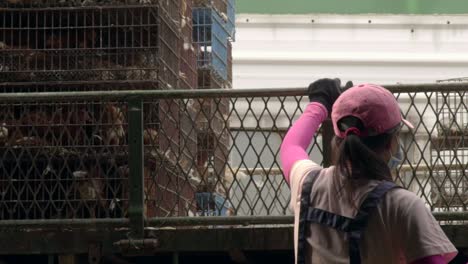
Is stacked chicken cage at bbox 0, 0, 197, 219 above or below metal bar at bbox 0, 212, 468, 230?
above

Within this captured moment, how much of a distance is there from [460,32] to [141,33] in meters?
9.25

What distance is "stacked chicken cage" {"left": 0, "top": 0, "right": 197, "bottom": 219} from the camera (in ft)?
21.6

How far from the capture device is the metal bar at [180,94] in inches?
241

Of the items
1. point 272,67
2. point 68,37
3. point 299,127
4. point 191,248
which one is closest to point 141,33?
point 68,37

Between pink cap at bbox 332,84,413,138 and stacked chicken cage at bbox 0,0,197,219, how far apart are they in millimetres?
3290

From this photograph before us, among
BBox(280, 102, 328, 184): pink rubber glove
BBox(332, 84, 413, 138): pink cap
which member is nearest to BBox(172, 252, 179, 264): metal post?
BBox(280, 102, 328, 184): pink rubber glove

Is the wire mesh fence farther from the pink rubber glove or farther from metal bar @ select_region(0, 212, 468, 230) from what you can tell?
the pink rubber glove

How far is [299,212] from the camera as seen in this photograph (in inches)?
127

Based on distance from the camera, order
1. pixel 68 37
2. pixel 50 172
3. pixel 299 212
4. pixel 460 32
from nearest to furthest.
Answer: pixel 299 212
pixel 50 172
pixel 68 37
pixel 460 32

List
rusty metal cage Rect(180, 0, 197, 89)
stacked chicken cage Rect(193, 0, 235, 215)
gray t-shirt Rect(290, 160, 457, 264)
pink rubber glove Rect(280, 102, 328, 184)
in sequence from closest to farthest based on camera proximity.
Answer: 1. gray t-shirt Rect(290, 160, 457, 264)
2. pink rubber glove Rect(280, 102, 328, 184)
3. stacked chicken cage Rect(193, 0, 235, 215)
4. rusty metal cage Rect(180, 0, 197, 89)

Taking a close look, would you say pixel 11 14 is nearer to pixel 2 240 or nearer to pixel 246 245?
pixel 2 240

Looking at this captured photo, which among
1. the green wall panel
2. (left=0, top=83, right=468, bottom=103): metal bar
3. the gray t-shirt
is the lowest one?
the gray t-shirt

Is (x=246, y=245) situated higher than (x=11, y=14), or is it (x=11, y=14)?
(x=11, y=14)

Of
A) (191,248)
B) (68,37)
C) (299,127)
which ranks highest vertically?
(68,37)
